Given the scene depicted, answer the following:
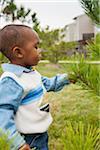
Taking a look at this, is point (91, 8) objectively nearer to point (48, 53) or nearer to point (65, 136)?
point (65, 136)

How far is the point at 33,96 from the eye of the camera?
97cm

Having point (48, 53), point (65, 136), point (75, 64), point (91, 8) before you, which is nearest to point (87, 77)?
point (75, 64)

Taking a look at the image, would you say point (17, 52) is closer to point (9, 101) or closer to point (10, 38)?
point (10, 38)

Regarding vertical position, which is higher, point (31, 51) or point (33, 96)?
point (31, 51)

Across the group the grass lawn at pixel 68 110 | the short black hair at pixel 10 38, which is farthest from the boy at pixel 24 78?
the grass lawn at pixel 68 110

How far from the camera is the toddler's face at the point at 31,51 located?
3.08 feet

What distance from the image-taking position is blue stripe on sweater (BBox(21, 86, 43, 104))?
0.95m

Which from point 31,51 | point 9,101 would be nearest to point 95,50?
point 31,51

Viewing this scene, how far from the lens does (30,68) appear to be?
1.02 meters

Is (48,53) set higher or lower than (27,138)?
lower

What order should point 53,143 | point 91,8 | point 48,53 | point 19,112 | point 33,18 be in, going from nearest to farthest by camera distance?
point 19,112
point 91,8
point 53,143
point 48,53
point 33,18

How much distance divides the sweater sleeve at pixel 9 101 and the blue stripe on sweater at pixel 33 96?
2.4 inches

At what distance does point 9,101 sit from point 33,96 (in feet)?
0.51

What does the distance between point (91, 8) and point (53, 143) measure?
58 cm
